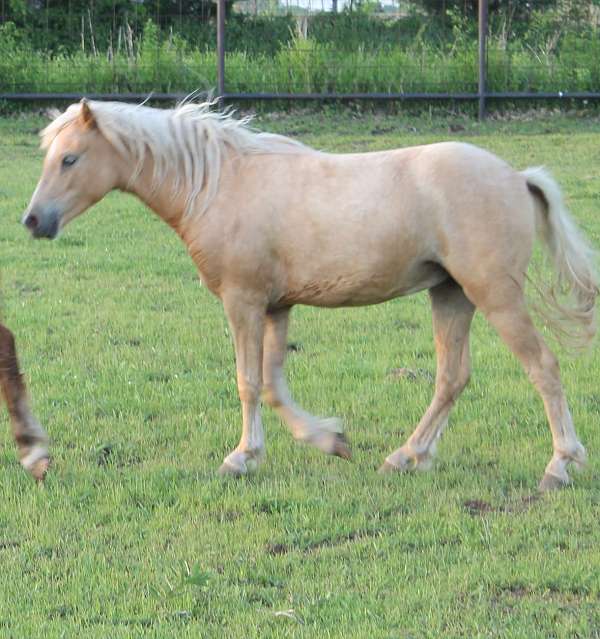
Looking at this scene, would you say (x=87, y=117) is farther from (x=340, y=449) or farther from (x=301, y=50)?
(x=301, y=50)

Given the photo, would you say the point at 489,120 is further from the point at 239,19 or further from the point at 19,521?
the point at 19,521

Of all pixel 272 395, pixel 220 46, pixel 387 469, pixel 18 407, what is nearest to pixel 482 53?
pixel 220 46

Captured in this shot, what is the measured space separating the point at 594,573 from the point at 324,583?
38.1 inches

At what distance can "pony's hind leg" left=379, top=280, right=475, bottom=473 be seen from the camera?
576 cm

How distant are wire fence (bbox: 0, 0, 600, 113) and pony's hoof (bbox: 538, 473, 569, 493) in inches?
450

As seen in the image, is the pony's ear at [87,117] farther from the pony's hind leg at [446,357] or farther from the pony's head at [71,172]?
the pony's hind leg at [446,357]

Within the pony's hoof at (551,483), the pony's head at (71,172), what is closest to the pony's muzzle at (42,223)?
the pony's head at (71,172)

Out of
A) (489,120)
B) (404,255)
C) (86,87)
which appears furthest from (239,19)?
(404,255)

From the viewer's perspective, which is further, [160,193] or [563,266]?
[160,193]

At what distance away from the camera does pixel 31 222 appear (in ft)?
18.2

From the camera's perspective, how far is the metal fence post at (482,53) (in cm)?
1648

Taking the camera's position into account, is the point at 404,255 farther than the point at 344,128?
No

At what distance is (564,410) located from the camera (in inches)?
217

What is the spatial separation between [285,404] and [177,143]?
1.35 m
